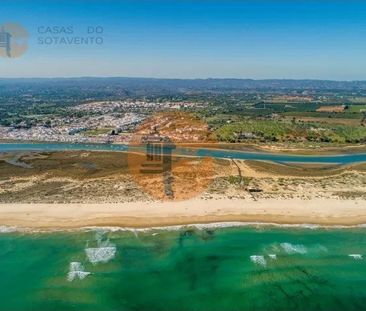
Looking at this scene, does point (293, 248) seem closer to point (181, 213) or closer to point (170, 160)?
point (181, 213)

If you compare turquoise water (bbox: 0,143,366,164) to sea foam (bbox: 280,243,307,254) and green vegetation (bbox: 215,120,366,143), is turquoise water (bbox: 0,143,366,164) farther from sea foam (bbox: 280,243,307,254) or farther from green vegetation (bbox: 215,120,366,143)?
sea foam (bbox: 280,243,307,254)

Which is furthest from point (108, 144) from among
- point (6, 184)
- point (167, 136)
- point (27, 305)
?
point (27, 305)

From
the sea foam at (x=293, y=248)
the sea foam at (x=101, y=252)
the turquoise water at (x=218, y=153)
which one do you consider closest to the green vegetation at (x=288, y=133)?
the turquoise water at (x=218, y=153)

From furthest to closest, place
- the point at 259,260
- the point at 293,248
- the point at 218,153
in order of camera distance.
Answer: the point at 218,153 < the point at 293,248 < the point at 259,260

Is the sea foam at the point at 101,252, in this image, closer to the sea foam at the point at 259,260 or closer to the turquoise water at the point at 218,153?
the sea foam at the point at 259,260

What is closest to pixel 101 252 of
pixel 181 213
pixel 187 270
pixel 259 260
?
pixel 187 270

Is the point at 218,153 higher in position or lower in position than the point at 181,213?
lower

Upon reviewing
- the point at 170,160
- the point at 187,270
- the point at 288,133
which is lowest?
the point at 170,160
